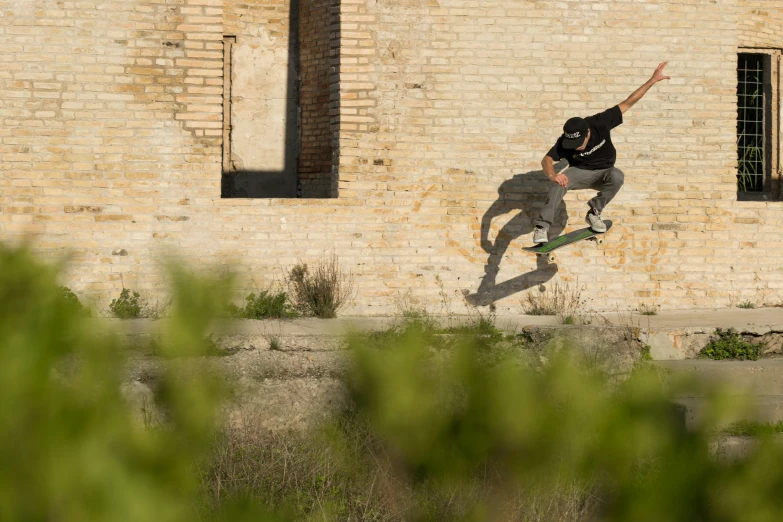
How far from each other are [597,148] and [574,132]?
369mm

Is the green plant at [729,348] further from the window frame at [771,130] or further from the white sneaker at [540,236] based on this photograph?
the window frame at [771,130]

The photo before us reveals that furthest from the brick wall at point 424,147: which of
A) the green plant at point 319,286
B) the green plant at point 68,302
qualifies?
the green plant at point 68,302

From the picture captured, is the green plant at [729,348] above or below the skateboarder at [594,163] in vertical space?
below

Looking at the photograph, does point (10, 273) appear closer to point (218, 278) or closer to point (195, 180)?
point (218, 278)

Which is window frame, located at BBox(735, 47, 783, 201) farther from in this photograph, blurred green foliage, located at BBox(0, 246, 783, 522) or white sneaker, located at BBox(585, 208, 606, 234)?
blurred green foliage, located at BBox(0, 246, 783, 522)

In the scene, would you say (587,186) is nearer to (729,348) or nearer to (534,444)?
(729,348)

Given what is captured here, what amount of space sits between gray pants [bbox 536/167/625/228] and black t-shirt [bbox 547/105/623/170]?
2.6 inches

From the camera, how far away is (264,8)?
10562 mm

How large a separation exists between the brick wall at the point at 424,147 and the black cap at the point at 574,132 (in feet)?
3.18

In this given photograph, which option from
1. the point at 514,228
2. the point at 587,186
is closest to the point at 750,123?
the point at 587,186

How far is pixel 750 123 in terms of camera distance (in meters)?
11.1

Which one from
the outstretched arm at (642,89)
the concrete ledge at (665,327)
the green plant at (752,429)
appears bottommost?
the concrete ledge at (665,327)

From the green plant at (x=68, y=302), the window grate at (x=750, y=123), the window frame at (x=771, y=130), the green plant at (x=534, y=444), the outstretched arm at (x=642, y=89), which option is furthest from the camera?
the window grate at (x=750, y=123)

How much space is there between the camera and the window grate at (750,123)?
1102cm
